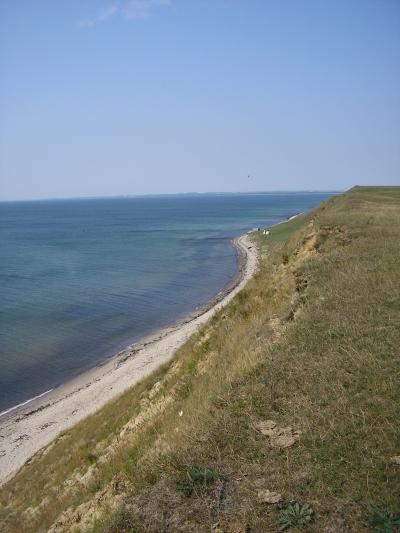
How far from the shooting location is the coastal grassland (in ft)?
19.2

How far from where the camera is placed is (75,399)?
26.4 m

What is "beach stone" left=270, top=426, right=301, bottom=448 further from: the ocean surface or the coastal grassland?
the ocean surface

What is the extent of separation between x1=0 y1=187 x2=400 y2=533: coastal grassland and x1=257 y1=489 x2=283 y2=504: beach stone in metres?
0.05

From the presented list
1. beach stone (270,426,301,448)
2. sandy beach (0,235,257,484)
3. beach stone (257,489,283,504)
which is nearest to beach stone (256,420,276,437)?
beach stone (270,426,301,448)

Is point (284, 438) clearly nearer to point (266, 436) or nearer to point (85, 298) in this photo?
point (266, 436)

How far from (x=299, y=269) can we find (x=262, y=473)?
10731mm

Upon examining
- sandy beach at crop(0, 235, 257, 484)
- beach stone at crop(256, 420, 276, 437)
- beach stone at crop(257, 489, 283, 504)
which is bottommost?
sandy beach at crop(0, 235, 257, 484)

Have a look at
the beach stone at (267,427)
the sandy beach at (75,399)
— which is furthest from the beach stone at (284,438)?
the sandy beach at (75,399)

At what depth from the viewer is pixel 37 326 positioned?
39781 mm

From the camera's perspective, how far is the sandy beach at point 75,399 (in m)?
21.9

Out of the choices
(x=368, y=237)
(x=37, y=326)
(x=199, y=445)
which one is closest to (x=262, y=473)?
(x=199, y=445)

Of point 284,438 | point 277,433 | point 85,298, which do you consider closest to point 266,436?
point 277,433

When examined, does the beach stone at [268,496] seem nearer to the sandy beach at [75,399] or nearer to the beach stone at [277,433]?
the beach stone at [277,433]

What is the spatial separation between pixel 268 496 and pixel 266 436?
134 centimetres
